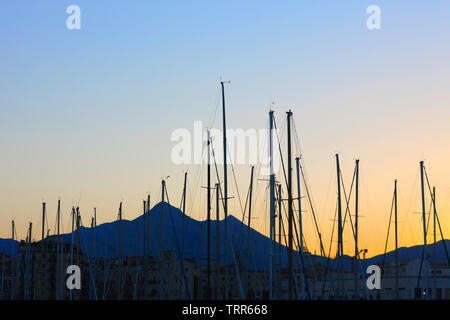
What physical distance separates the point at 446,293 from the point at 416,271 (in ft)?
45.0

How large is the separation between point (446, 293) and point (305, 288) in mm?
68385

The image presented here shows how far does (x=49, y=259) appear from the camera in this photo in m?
123

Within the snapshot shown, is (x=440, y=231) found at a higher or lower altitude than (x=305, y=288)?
higher

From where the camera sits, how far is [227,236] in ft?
167

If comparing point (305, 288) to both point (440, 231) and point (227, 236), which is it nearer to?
point (227, 236)

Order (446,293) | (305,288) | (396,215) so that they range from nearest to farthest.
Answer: (305,288) < (396,215) < (446,293)

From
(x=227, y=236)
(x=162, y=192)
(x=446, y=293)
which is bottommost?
(x=446, y=293)

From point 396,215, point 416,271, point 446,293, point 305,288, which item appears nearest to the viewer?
point 305,288
